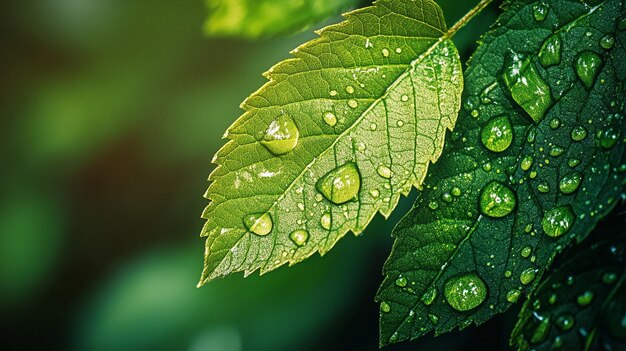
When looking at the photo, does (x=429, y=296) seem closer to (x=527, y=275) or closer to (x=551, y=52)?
(x=527, y=275)

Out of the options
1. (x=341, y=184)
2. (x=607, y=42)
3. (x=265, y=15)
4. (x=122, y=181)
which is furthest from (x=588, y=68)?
(x=122, y=181)

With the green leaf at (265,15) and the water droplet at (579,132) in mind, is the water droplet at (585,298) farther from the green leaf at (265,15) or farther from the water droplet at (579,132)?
the green leaf at (265,15)

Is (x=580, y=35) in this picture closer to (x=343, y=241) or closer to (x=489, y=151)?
(x=489, y=151)

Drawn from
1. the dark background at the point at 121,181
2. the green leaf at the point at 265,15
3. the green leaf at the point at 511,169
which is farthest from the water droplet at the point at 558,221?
the dark background at the point at 121,181

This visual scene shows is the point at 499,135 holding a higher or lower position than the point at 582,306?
higher

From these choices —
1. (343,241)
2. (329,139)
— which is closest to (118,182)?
(343,241)

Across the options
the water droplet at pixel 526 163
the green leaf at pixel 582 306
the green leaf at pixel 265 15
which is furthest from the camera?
the green leaf at pixel 265 15
